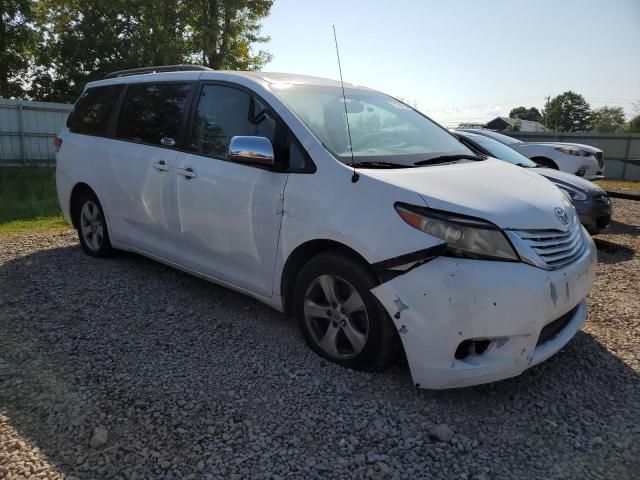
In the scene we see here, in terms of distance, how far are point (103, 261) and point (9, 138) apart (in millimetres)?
12574

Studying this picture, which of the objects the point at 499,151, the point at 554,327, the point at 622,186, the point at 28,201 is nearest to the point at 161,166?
the point at 554,327

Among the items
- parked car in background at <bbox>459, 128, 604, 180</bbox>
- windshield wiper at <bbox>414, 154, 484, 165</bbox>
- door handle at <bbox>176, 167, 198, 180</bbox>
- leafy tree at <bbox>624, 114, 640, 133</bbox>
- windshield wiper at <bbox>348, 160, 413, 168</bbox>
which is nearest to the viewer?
windshield wiper at <bbox>348, 160, 413, 168</bbox>

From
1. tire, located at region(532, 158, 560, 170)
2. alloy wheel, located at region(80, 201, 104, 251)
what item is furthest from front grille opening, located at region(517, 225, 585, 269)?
tire, located at region(532, 158, 560, 170)

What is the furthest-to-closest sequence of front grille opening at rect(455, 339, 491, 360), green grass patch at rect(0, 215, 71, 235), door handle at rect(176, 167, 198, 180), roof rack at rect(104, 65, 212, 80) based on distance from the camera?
green grass patch at rect(0, 215, 71, 235)
roof rack at rect(104, 65, 212, 80)
door handle at rect(176, 167, 198, 180)
front grille opening at rect(455, 339, 491, 360)

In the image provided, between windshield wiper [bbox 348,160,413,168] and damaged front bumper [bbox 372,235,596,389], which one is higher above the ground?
windshield wiper [bbox 348,160,413,168]

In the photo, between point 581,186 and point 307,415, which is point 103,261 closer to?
point 307,415

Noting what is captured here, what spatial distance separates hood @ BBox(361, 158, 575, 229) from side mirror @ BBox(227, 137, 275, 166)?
0.68 m

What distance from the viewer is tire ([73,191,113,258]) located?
5195 mm

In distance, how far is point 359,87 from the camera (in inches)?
169

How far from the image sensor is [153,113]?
4500mm

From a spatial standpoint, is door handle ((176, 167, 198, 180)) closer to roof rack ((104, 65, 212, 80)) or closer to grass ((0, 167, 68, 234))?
roof rack ((104, 65, 212, 80))

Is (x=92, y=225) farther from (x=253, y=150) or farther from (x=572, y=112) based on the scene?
(x=572, y=112)

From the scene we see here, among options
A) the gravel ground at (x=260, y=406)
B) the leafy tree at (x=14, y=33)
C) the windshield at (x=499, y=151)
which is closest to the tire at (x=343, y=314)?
the gravel ground at (x=260, y=406)

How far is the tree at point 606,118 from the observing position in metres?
79.1
